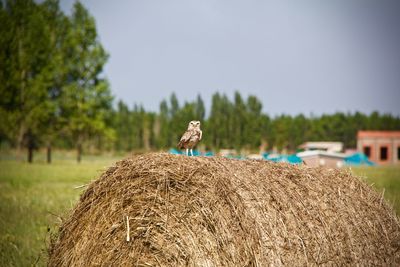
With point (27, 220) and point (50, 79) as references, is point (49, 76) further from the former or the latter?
point (27, 220)

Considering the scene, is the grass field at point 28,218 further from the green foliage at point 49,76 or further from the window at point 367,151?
the window at point 367,151

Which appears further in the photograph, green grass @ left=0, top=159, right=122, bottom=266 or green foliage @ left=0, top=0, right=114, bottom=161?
green foliage @ left=0, top=0, right=114, bottom=161

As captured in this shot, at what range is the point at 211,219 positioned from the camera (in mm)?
4836

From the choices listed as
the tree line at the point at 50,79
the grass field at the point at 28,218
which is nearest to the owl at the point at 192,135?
the grass field at the point at 28,218

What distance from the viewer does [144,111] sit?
97750mm

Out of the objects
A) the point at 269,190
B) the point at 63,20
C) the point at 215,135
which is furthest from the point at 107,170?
the point at 215,135

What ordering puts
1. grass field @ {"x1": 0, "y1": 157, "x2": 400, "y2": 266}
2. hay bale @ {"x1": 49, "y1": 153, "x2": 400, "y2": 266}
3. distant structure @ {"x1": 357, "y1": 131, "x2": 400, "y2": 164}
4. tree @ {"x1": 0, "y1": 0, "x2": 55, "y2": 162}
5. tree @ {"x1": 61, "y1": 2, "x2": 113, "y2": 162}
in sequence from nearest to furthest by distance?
hay bale @ {"x1": 49, "y1": 153, "x2": 400, "y2": 266} → grass field @ {"x1": 0, "y1": 157, "x2": 400, "y2": 266} → tree @ {"x1": 0, "y1": 0, "x2": 55, "y2": 162} → tree @ {"x1": 61, "y1": 2, "x2": 113, "y2": 162} → distant structure @ {"x1": 357, "y1": 131, "x2": 400, "y2": 164}

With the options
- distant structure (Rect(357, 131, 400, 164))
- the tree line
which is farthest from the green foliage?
distant structure (Rect(357, 131, 400, 164))

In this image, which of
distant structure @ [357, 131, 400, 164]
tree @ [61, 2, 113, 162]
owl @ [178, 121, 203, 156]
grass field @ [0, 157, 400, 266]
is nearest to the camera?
owl @ [178, 121, 203, 156]

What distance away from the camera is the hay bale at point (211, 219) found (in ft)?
15.8

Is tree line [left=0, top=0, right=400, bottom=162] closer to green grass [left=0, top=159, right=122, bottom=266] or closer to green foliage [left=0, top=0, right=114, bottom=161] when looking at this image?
green foliage [left=0, top=0, right=114, bottom=161]

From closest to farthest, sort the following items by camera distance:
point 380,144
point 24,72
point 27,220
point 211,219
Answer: point 211,219 < point 27,220 < point 24,72 < point 380,144

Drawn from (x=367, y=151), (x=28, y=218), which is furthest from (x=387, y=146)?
(x=28, y=218)

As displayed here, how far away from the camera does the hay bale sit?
15.8 feet
